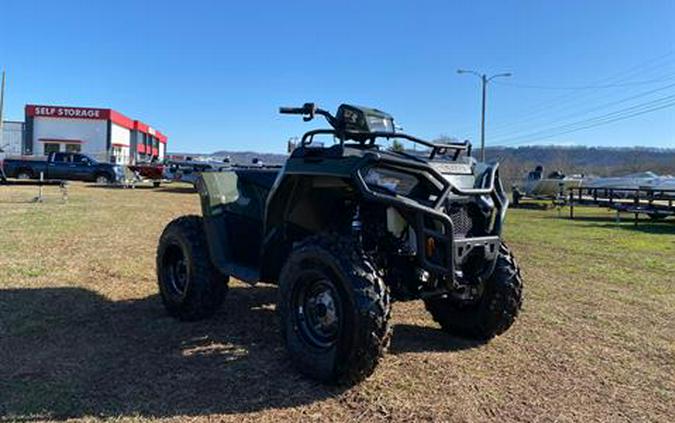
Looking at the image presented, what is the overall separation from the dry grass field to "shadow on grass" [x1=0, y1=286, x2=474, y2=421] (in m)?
0.01

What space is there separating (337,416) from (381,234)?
4.29 feet

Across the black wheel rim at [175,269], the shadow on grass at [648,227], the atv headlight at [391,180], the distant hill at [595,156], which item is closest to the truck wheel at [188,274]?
the black wheel rim at [175,269]

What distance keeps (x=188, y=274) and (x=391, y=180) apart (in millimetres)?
2300

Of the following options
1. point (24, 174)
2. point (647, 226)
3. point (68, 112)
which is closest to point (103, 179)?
point (24, 174)

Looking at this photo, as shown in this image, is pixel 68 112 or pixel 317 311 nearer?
pixel 317 311

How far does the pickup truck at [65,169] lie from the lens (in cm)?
3341

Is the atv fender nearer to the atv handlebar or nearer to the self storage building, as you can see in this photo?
the atv handlebar

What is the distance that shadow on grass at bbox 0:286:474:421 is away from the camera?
12.4 feet

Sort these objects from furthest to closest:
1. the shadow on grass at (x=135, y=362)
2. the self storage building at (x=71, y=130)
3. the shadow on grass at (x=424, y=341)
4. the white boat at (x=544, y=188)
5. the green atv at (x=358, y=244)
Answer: the self storage building at (x=71, y=130), the white boat at (x=544, y=188), the shadow on grass at (x=424, y=341), the green atv at (x=358, y=244), the shadow on grass at (x=135, y=362)

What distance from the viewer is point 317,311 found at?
4266 mm

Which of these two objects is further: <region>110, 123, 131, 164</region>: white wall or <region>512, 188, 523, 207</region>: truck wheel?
<region>110, 123, 131, 164</region>: white wall

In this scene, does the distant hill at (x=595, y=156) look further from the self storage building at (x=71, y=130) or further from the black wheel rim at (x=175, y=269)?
the black wheel rim at (x=175, y=269)

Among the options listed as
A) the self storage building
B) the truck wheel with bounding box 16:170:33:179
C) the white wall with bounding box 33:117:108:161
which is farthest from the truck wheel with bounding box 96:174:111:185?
the white wall with bounding box 33:117:108:161

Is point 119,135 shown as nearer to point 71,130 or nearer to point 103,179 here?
point 71,130
